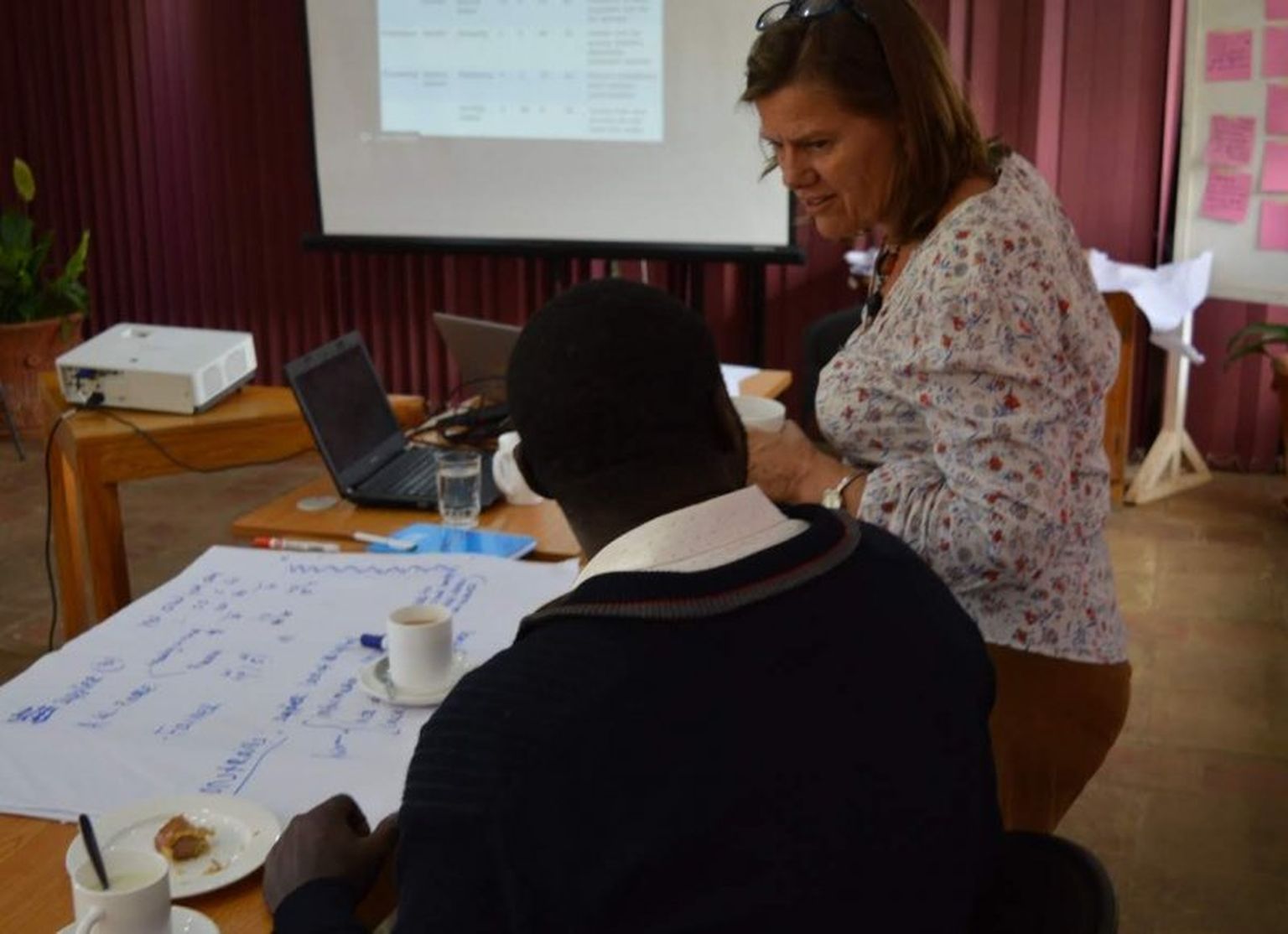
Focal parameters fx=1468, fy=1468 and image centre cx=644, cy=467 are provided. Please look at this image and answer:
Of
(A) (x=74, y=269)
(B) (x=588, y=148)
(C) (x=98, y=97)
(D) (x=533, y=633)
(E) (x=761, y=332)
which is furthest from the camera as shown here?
(C) (x=98, y=97)

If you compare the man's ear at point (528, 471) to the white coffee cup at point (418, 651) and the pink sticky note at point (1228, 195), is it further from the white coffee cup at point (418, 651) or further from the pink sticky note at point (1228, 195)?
the pink sticky note at point (1228, 195)

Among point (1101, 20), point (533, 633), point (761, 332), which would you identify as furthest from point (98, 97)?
point (533, 633)

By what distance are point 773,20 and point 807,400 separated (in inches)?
55.5

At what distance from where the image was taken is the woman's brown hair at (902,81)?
4.80ft

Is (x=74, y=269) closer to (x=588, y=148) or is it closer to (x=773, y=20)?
(x=588, y=148)

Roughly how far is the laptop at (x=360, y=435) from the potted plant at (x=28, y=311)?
3436 mm

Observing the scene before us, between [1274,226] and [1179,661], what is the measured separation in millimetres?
1601

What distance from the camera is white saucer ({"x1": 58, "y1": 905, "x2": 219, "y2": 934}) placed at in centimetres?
116

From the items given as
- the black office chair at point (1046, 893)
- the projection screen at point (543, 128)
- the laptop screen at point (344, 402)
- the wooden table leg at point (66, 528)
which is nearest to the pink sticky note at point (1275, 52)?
the projection screen at point (543, 128)

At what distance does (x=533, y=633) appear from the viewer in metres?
0.95

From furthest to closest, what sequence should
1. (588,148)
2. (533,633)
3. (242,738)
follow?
(588,148), (242,738), (533,633)

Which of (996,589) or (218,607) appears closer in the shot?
(996,589)

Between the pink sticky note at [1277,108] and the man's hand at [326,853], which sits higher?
the pink sticky note at [1277,108]

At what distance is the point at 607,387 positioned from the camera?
3.22 feet
